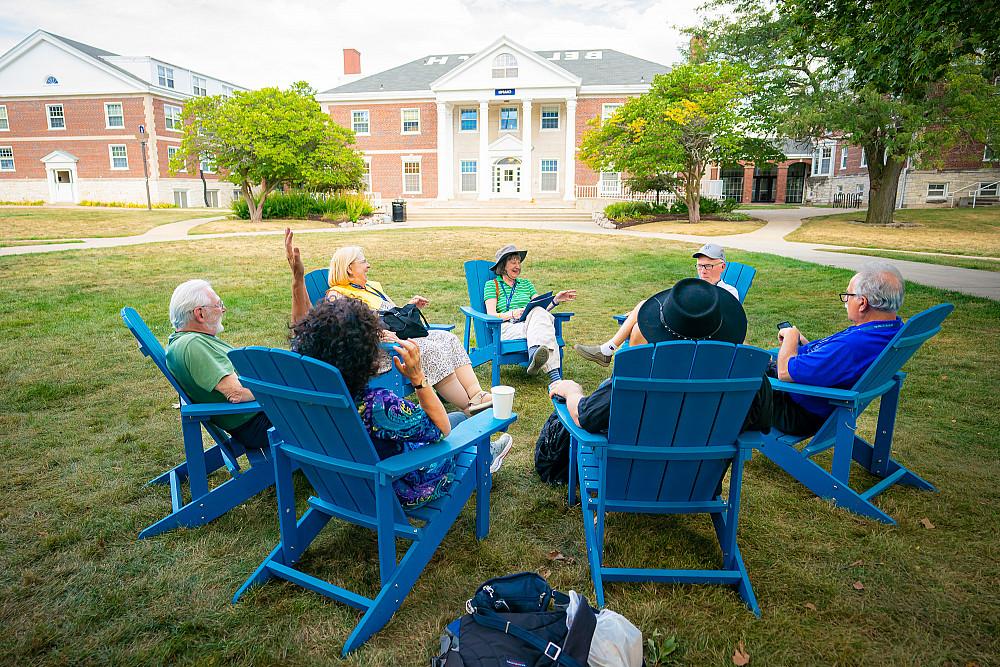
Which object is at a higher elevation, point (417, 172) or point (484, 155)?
point (484, 155)

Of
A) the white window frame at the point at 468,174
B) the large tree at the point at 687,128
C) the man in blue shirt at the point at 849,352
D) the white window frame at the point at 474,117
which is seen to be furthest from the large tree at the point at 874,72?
the white window frame at the point at 468,174

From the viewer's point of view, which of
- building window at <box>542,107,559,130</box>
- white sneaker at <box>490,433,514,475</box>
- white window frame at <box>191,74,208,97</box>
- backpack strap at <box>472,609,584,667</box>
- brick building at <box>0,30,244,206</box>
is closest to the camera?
backpack strap at <box>472,609,584,667</box>

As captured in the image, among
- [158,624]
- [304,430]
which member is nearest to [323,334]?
[304,430]

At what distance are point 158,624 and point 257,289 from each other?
7755 mm

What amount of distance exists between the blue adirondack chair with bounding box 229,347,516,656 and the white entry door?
44768 millimetres

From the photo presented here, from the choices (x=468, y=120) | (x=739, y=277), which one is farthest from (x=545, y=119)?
(x=739, y=277)

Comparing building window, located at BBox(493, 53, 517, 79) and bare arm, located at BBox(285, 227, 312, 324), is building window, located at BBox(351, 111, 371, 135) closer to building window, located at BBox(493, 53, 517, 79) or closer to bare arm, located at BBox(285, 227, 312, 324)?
building window, located at BBox(493, 53, 517, 79)

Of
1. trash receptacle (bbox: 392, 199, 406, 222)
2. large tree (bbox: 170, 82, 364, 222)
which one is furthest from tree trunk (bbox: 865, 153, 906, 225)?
large tree (bbox: 170, 82, 364, 222)

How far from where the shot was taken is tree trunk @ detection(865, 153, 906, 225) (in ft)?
70.3

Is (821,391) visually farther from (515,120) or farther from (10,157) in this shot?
→ (10,157)

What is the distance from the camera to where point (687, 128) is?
21453 millimetres

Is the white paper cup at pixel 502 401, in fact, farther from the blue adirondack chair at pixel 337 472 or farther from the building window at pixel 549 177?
the building window at pixel 549 177

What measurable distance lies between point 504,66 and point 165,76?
22.4 meters

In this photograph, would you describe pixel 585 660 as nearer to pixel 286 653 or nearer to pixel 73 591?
pixel 286 653
